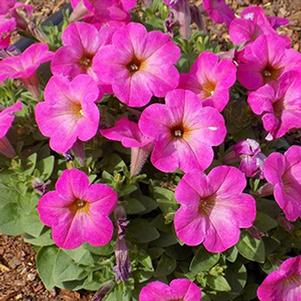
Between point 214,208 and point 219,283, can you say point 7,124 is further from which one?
point 219,283

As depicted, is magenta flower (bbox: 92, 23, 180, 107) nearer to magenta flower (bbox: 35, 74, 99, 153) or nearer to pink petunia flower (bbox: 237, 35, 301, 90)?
magenta flower (bbox: 35, 74, 99, 153)

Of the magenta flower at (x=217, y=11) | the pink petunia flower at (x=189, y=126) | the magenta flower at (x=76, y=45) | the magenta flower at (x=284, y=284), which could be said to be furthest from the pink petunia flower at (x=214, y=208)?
the magenta flower at (x=217, y=11)

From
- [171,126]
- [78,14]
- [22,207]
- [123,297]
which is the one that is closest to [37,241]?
[22,207]

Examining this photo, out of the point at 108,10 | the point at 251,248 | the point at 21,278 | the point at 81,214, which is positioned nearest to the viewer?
the point at 81,214

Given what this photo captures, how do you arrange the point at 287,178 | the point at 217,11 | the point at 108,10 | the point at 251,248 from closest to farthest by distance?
the point at 287,178 < the point at 251,248 < the point at 108,10 < the point at 217,11

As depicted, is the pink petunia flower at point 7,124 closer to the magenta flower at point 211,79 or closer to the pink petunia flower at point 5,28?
the pink petunia flower at point 5,28

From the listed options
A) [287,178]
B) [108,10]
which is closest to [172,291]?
[287,178]
